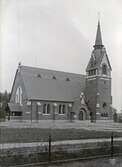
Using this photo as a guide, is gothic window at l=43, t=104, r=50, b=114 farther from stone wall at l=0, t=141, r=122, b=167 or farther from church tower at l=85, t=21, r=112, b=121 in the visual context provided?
stone wall at l=0, t=141, r=122, b=167

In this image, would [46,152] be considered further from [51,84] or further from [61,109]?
[51,84]

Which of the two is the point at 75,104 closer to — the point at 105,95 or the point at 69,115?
the point at 69,115

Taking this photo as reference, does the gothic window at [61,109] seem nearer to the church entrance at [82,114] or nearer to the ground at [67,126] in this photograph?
the church entrance at [82,114]

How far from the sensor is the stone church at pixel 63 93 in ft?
60.7

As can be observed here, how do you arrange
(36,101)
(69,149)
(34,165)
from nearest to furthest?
(34,165)
(69,149)
(36,101)

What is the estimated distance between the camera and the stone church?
1850cm

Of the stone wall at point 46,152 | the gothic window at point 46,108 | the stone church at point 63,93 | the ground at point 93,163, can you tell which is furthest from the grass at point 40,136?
the gothic window at point 46,108

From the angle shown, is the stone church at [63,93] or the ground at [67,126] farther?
the stone church at [63,93]

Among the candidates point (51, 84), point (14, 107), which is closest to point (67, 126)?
point (14, 107)

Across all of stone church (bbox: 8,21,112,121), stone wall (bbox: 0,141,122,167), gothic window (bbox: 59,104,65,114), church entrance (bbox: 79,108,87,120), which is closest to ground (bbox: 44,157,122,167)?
stone wall (bbox: 0,141,122,167)

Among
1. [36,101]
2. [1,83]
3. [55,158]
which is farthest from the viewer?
[36,101]

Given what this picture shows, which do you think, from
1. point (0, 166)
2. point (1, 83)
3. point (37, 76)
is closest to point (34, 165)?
point (0, 166)

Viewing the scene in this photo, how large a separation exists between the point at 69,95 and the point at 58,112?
166 centimetres

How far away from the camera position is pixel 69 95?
20.3 meters
